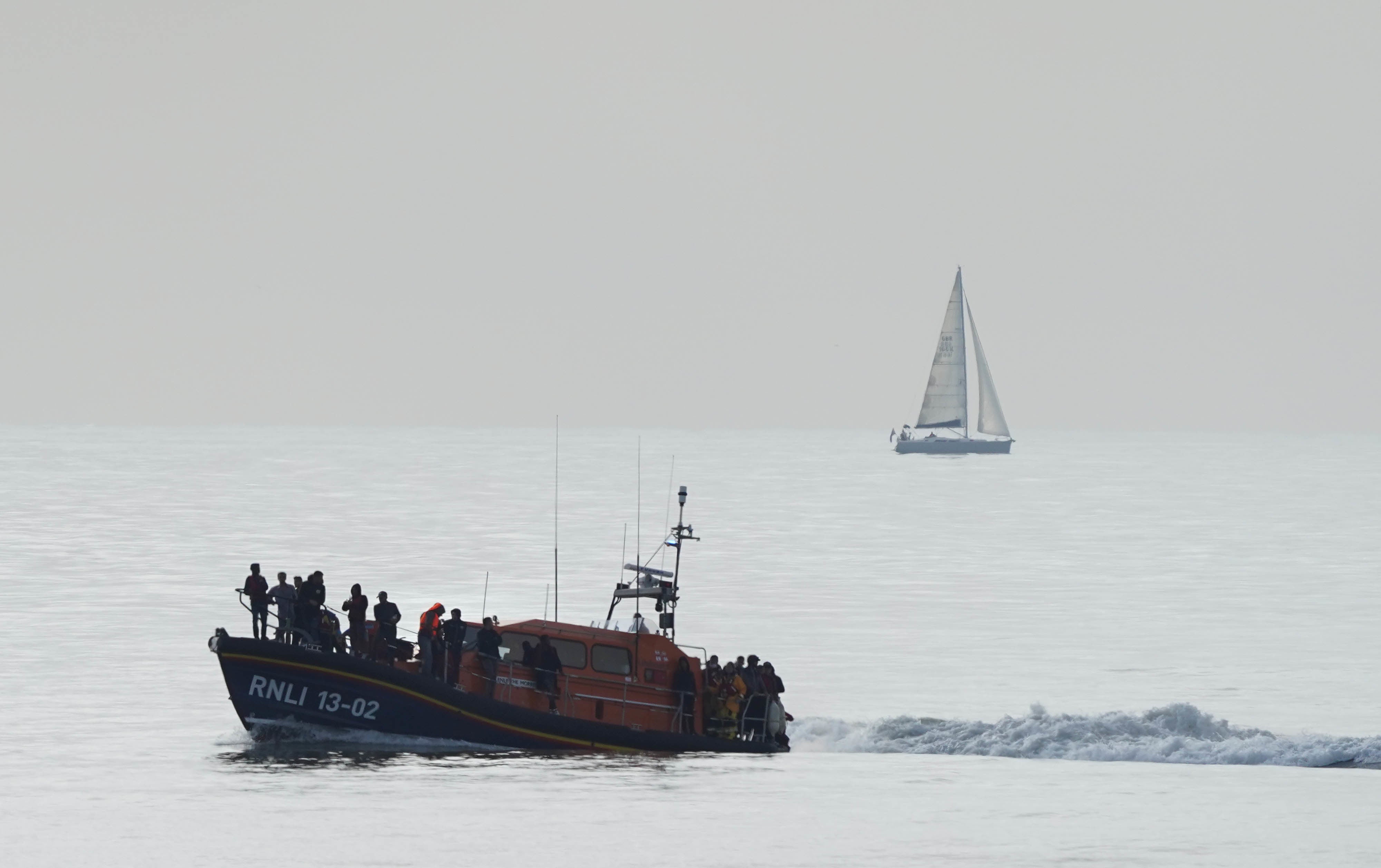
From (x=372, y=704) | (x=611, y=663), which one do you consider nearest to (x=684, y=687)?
(x=611, y=663)

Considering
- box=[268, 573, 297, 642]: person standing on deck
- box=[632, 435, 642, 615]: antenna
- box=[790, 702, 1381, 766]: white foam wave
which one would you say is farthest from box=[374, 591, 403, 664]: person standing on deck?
box=[790, 702, 1381, 766]: white foam wave

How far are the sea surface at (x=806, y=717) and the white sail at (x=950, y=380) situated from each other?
88.3 m

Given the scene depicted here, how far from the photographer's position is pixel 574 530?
9962 cm

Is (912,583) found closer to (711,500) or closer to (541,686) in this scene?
(541,686)

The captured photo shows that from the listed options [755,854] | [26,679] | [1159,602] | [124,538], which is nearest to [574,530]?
[124,538]

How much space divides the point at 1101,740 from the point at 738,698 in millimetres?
6314

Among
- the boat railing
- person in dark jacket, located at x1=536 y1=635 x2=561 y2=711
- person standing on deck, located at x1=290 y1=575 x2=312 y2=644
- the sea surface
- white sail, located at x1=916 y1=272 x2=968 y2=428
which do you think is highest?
white sail, located at x1=916 y1=272 x2=968 y2=428

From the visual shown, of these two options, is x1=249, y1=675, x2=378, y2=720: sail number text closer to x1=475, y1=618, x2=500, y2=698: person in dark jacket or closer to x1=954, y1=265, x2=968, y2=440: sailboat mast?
x1=475, y1=618, x2=500, y2=698: person in dark jacket

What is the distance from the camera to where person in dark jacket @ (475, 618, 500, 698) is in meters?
33.8

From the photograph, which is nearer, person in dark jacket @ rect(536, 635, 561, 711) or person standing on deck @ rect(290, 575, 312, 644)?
person standing on deck @ rect(290, 575, 312, 644)

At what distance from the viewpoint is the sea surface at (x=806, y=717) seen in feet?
92.0

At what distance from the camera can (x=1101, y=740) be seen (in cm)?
3619

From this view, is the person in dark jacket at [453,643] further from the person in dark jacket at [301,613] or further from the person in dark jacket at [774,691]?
the person in dark jacket at [774,691]

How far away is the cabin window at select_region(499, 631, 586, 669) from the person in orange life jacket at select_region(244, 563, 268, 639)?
12.2ft
